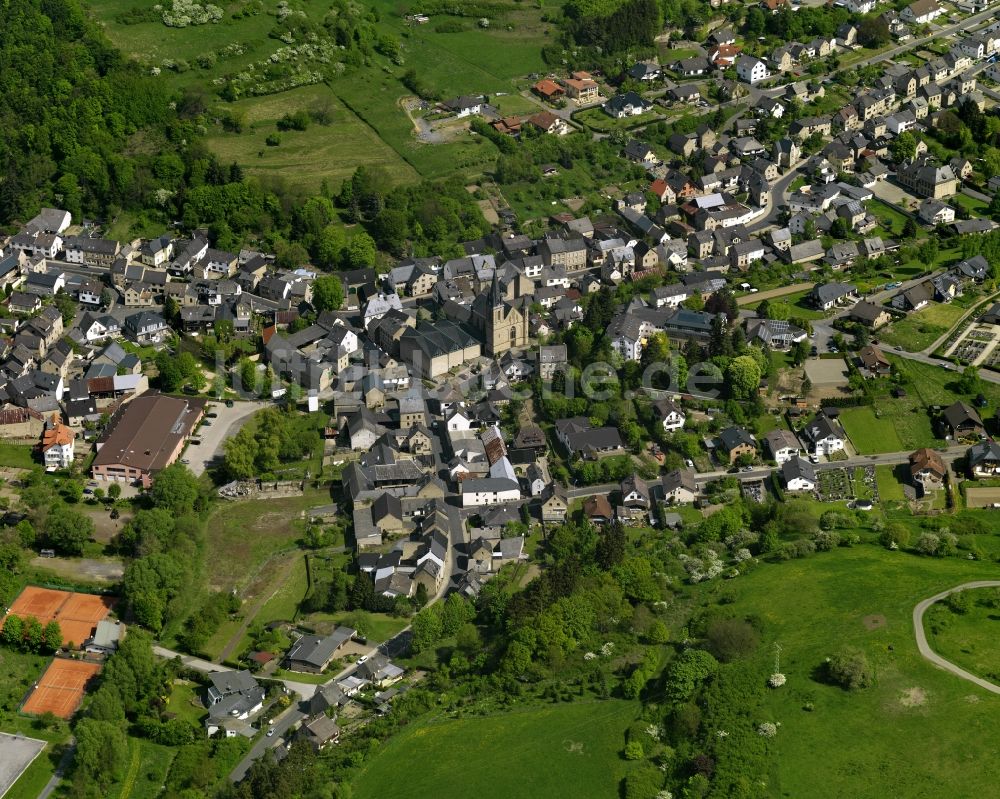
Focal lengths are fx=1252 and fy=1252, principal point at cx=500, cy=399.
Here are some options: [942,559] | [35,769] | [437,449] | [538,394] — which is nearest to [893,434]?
[942,559]

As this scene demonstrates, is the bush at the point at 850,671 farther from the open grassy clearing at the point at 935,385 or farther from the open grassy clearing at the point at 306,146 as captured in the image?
the open grassy clearing at the point at 306,146

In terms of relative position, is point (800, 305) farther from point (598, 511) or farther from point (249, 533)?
point (249, 533)

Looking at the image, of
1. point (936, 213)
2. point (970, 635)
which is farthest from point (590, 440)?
point (936, 213)

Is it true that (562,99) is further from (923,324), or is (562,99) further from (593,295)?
(923,324)

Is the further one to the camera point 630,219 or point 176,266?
point 630,219

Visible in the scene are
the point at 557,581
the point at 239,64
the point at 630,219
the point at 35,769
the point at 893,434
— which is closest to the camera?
the point at 35,769

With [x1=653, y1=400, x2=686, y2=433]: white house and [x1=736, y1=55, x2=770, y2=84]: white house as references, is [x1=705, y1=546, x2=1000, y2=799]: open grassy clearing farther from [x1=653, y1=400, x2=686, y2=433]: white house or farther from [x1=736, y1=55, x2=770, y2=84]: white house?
[x1=736, y1=55, x2=770, y2=84]: white house

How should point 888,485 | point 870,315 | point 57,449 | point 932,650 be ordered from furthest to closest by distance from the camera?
point 870,315 < point 57,449 < point 888,485 < point 932,650
